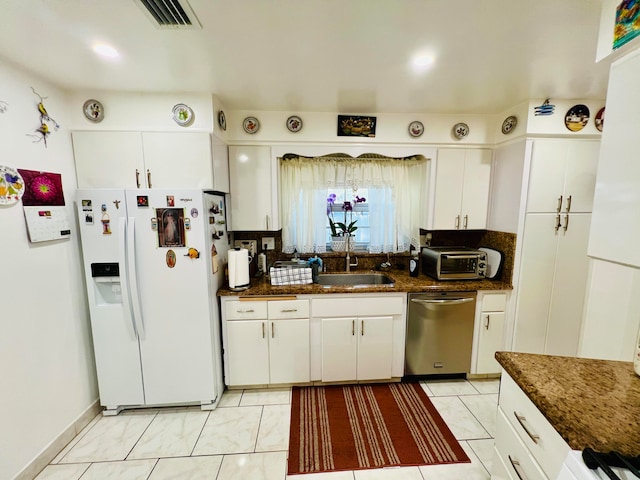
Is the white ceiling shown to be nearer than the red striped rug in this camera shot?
Result: Yes

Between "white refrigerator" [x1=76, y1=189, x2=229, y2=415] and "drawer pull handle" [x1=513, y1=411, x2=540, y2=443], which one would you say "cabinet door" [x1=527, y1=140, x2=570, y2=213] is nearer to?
"drawer pull handle" [x1=513, y1=411, x2=540, y2=443]

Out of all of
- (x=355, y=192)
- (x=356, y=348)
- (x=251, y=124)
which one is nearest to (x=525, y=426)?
(x=356, y=348)

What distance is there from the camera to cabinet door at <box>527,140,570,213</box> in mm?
2158

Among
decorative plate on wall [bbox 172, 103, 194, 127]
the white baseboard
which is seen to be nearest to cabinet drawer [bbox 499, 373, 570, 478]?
decorative plate on wall [bbox 172, 103, 194, 127]

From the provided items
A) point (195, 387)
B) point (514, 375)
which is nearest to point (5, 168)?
point (195, 387)

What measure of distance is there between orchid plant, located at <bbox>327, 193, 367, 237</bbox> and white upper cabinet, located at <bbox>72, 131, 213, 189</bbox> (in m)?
1.25

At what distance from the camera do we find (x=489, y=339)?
2406 mm

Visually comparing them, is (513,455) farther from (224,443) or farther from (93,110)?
(93,110)

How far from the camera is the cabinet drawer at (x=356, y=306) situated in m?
2.28

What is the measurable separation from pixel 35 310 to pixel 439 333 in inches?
116

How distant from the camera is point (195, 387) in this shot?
6.89 feet

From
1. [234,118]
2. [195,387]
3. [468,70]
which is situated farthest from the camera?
[234,118]

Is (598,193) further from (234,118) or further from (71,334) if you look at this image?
(71,334)

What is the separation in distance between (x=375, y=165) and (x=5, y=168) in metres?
2.66
